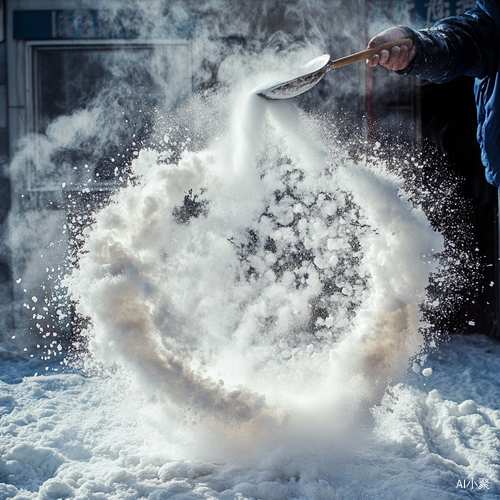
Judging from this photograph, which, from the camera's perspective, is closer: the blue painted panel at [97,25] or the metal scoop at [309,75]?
the metal scoop at [309,75]

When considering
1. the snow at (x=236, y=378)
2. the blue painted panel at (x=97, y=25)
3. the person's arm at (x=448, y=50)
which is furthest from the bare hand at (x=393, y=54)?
the blue painted panel at (x=97, y=25)

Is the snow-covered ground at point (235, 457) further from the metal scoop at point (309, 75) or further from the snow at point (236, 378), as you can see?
the metal scoop at point (309, 75)

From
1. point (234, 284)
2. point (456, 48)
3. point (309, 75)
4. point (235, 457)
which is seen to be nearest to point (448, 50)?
point (456, 48)

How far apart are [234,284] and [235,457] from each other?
1.22 m

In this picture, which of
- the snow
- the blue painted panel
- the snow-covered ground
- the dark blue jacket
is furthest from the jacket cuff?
the blue painted panel

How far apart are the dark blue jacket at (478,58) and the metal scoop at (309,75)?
0.13m

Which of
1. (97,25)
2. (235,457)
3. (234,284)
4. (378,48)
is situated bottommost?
(235,457)

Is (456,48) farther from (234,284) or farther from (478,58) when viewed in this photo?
(234,284)

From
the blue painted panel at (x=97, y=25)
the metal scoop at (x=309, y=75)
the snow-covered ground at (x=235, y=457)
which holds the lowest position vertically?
the snow-covered ground at (x=235, y=457)

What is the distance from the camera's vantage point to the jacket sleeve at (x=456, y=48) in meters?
2.08

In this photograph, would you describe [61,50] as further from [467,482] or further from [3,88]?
[467,482]

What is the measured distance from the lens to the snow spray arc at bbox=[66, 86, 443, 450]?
212cm

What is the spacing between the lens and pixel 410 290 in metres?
2.22

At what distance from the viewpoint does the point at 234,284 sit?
2.95m
